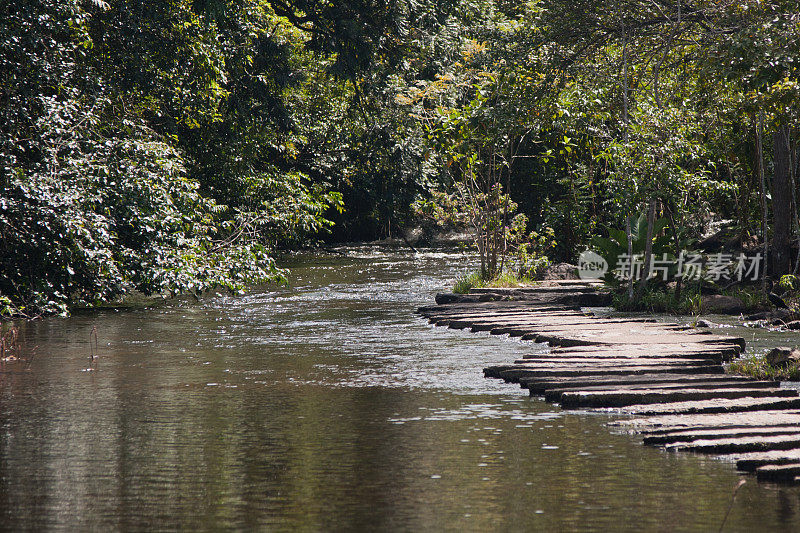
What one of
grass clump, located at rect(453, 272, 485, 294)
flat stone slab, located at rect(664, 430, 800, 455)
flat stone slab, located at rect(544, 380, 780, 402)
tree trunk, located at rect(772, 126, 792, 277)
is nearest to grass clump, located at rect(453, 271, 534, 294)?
grass clump, located at rect(453, 272, 485, 294)

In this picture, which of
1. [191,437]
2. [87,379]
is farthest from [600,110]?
[191,437]

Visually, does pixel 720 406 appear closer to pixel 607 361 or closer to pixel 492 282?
pixel 607 361

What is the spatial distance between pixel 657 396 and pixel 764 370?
174 centimetres

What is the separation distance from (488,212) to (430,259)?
11.0m

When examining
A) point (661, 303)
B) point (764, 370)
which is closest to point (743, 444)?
point (764, 370)

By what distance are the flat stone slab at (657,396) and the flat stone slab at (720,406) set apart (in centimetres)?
18

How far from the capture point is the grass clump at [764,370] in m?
8.86

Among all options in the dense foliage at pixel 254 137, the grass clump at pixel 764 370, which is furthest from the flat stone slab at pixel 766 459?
the dense foliage at pixel 254 137

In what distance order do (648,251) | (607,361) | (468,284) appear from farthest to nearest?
(468,284) → (648,251) → (607,361)

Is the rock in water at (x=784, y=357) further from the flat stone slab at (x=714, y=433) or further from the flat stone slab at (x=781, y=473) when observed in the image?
the flat stone slab at (x=781, y=473)

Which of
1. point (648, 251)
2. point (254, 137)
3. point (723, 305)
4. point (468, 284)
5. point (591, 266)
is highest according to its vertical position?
point (254, 137)

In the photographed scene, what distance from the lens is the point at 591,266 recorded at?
19.1 metres

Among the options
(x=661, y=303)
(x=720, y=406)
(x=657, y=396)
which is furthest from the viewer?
(x=661, y=303)

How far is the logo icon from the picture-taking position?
18172mm
